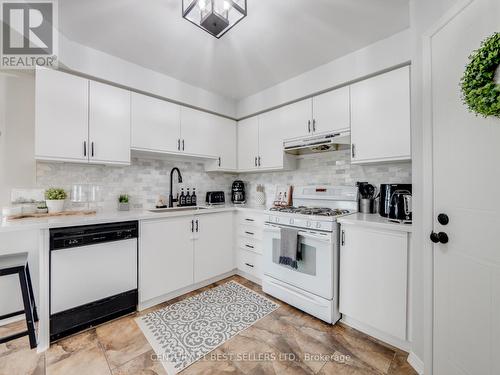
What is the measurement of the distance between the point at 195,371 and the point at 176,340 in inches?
13.9

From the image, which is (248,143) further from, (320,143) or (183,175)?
(320,143)

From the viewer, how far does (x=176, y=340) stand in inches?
66.6

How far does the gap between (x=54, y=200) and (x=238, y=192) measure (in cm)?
218

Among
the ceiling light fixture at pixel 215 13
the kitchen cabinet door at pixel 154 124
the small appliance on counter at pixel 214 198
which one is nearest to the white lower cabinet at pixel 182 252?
the small appliance on counter at pixel 214 198

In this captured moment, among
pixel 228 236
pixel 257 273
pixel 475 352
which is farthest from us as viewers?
pixel 228 236

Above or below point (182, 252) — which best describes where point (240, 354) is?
below

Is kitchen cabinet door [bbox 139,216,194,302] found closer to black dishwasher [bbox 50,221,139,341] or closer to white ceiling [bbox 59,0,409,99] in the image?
black dishwasher [bbox 50,221,139,341]

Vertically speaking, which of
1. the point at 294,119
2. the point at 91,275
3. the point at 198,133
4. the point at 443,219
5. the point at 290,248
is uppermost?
the point at 294,119

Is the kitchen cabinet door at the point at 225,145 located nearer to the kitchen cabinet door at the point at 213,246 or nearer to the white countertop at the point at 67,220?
the kitchen cabinet door at the point at 213,246

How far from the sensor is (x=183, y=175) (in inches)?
120

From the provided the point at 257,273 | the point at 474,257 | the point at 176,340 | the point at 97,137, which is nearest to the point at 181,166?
the point at 97,137

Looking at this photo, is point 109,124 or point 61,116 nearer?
point 61,116

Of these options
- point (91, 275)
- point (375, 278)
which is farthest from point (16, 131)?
point (375, 278)

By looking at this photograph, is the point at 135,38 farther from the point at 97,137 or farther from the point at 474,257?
the point at 474,257
